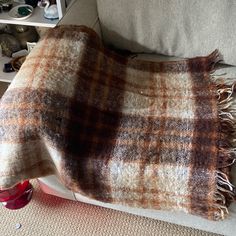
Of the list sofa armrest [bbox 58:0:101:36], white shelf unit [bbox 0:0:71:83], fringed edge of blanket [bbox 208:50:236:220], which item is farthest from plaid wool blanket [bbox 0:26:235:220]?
white shelf unit [bbox 0:0:71:83]

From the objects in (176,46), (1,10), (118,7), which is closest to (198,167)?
(176,46)

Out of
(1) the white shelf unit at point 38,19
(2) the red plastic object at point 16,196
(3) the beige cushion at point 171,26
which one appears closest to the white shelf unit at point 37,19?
(1) the white shelf unit at point 38,19

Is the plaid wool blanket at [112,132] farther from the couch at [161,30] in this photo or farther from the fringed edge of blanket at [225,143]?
the couch at [161,30]

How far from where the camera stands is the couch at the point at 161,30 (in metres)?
1.28

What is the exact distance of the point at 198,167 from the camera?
1.05 meters

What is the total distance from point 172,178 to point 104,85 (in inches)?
17.2

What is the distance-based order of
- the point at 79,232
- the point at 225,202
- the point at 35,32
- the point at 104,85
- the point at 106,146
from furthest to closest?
the point at 35,32 → the point at 79,232 → the point at 104,85 → the point at 106,146 → the point at 225,202

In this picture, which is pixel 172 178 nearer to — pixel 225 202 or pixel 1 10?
pixel 225 202

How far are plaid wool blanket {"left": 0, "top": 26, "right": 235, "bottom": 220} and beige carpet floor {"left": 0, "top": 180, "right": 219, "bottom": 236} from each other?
0.27m

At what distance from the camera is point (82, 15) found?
146cm

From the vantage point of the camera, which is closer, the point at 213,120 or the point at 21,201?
the point at 213,120

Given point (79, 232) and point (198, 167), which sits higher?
point (198, 167)

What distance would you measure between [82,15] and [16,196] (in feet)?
2.62

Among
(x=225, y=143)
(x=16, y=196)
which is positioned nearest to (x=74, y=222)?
(x=16, y=196)
